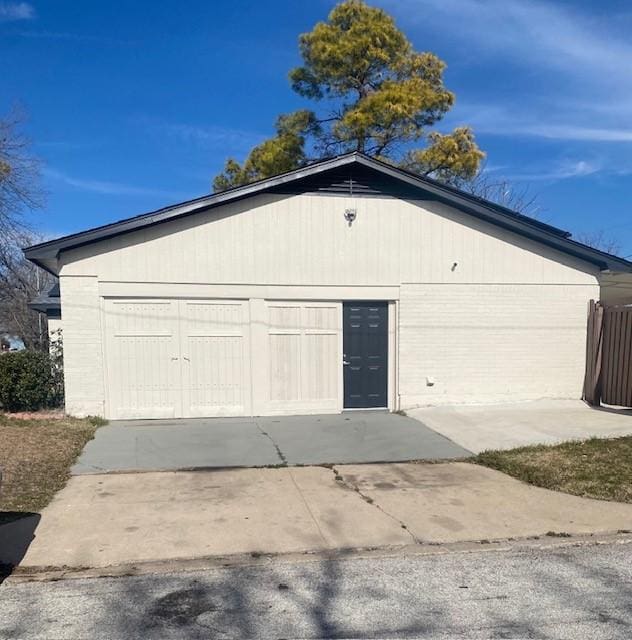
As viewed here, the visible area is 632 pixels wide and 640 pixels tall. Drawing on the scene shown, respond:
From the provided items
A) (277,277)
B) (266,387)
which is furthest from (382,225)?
(266,387)

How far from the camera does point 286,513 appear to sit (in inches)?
206

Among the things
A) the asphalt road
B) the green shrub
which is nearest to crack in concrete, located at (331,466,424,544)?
the asphalt road

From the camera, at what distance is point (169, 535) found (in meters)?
4.70

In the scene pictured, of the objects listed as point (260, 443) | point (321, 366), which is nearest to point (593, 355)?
point (321, 366)

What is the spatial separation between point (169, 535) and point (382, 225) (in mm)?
7221

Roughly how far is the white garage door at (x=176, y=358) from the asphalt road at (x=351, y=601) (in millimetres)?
5989

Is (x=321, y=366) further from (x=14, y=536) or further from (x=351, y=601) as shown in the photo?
(x=351, y=601)

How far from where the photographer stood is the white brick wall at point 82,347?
31.0ft

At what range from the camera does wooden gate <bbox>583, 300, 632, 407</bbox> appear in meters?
10.2

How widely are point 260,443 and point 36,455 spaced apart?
116 inches

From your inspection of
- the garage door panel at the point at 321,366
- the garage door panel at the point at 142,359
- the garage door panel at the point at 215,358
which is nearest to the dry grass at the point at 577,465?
the garage door panel at the point at 321,366

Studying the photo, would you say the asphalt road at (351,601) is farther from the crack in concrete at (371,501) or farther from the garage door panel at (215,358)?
the garage door panel at (215,358)

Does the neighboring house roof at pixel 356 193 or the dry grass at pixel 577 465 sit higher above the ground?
the neighboring house roof at pixel 356 193

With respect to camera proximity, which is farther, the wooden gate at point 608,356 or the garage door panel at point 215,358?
the wooden gate at point 608,356
